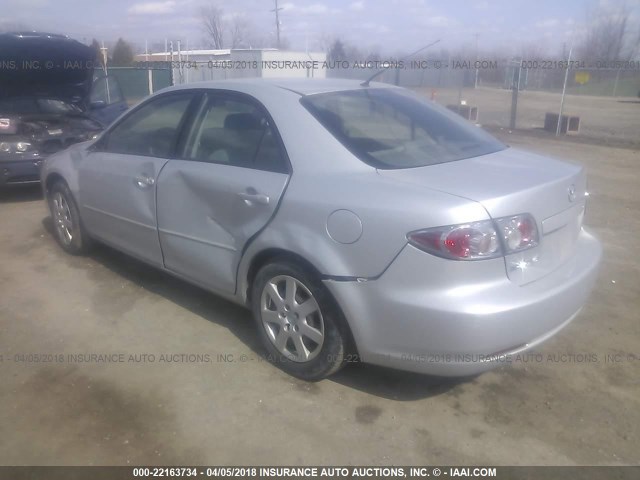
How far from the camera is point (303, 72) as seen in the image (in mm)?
29172

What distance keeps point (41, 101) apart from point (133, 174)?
206 inches

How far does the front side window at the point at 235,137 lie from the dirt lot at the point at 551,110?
12.0 meters

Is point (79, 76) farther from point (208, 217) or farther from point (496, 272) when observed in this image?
point (496, 272)

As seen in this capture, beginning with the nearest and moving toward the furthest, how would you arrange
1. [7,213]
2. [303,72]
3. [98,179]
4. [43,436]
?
[43,436]
[98,179]
[7,213]
[303,72]

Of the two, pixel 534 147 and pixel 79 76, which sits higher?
pixel 79 76

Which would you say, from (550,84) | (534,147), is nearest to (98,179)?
(534,147)

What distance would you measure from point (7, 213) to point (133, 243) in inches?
136

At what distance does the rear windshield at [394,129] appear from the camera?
3.20 m

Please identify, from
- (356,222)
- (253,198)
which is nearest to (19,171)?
(253,198)

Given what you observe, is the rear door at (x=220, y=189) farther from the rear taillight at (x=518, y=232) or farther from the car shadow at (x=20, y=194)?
the car shadow at (x=20, y=194)

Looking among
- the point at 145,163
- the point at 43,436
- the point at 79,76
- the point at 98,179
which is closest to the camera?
the point at 43,436

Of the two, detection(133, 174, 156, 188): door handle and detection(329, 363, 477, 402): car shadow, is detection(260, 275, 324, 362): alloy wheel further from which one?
detection(133, 174, 156, 188): door handle

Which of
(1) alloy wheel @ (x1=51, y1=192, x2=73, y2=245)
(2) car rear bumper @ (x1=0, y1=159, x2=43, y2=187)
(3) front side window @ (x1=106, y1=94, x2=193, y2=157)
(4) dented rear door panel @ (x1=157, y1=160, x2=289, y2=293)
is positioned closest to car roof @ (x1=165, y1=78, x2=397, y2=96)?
(3) front side window @ (x1=106, y1=94, x2=193, y2=157)

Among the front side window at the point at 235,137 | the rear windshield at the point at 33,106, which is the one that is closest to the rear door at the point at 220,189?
the front side window at the point at 235,137
